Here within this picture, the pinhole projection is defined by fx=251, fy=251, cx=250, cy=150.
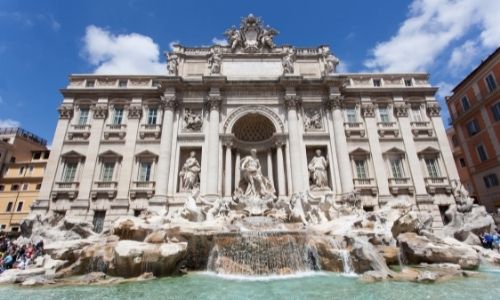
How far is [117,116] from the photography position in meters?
21.0

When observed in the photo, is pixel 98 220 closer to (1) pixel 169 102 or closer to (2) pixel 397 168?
(1) pixel 169 102

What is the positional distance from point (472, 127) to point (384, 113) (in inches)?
448

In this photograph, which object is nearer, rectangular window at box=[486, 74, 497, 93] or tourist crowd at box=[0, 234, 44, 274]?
tourist crowd at box=[0, 234, 44, 274]

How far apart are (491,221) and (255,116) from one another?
16.8 meters

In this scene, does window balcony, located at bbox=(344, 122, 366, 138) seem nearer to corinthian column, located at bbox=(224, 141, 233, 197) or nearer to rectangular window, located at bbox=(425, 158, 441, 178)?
rectangular window, located at bbox=(425, 158, 441, 178)

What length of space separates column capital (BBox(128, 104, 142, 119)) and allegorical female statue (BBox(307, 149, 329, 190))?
566 inches

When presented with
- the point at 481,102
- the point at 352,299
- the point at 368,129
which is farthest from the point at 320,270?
the point at 481,102

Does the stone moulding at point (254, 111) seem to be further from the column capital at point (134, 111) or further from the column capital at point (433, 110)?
the column capital at point (433, 110)

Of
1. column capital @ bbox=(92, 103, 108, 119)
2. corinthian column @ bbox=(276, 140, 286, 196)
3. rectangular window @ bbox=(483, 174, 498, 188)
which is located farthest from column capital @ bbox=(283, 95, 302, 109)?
rectangular window @ bbox=(483, 174, 498, 188)

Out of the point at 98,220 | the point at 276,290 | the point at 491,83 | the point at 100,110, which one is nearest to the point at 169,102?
the point at 100,110

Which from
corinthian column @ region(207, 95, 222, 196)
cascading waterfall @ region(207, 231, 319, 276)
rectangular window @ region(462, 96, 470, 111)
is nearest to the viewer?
cascading waterfall @ region(207, 231, 319, 276)

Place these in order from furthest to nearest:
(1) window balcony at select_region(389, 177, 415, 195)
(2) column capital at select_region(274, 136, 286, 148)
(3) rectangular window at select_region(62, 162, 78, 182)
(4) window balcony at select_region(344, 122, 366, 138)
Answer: (4) window balcony at select_region(344, 122, 366, 138), (2) column capital at select_region(274, 136, 286, 148), (3) rectangular window at select_region(62, 162, 78, 182), (1) window balcony at select_region(389, 177, 415, 195)

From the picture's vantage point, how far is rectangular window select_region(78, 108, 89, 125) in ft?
67.8

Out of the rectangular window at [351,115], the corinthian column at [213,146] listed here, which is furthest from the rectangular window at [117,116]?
the rectangular window at [351,115]
